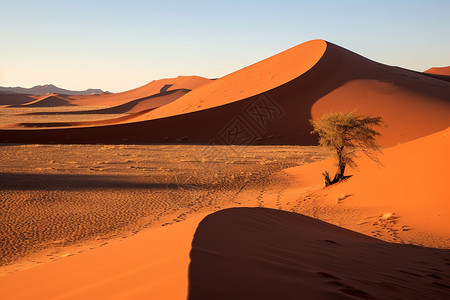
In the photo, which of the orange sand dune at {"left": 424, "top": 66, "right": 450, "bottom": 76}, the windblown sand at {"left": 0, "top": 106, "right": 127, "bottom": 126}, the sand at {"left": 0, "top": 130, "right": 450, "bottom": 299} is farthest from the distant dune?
the orange sand dune at {"left": 424, "top": 66, "right": 450, "bottom": 76}

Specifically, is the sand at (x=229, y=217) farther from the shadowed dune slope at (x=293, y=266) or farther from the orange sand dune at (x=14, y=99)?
the orange sand dune at (x=14, y=99)

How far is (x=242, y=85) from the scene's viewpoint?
43.0 m

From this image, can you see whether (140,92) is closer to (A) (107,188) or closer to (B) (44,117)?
(B) (44,117)

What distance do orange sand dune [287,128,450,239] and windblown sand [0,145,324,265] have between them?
3.44 m

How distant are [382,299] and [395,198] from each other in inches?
311

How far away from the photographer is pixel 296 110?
108ft

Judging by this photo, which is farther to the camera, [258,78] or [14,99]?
[14,99]

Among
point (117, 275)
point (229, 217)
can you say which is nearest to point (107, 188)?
point (229, 217)

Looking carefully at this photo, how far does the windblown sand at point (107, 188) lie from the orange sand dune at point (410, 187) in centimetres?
344

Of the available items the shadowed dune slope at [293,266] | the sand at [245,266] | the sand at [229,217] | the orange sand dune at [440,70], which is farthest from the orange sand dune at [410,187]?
the orange sand dune at [440,70]

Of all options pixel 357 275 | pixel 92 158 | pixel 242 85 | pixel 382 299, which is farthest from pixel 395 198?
pixel 242 85

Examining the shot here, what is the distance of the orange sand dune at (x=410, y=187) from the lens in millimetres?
8477

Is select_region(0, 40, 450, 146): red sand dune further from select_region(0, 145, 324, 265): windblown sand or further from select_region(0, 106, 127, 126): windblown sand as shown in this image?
select_region(0, 106, 127, 126): windblown sand

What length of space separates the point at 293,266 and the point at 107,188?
10.7 meters
